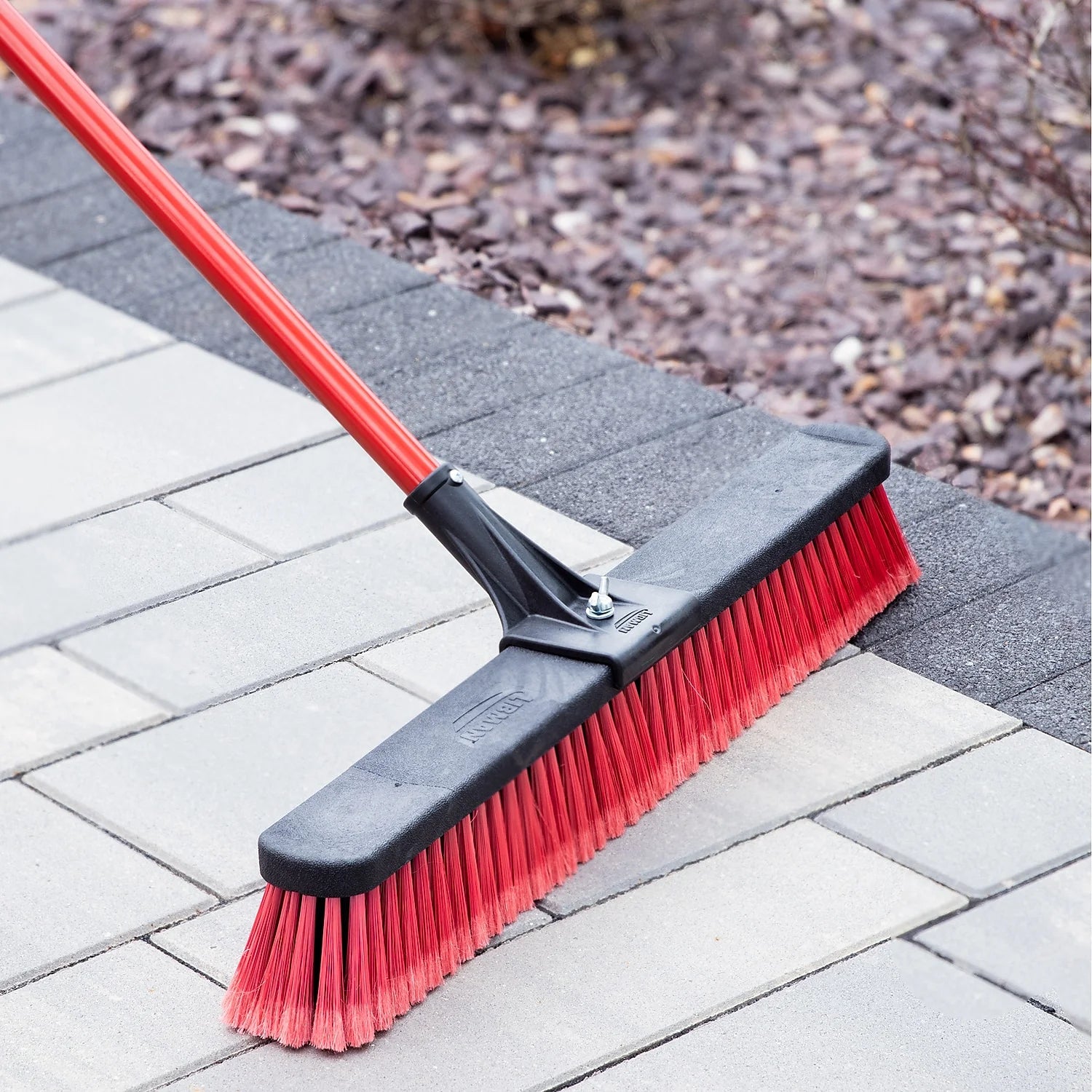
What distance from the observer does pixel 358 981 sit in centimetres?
258

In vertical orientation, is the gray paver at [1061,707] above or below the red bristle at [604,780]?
below

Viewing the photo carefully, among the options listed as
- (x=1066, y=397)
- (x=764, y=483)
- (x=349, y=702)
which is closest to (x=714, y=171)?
(x=1066, y=397)

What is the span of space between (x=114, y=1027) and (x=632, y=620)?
970 millimetres

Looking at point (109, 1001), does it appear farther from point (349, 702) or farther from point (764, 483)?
point (764, 483)

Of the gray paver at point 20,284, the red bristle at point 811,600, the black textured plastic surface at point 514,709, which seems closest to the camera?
the black textured plastic surface at point 514,709

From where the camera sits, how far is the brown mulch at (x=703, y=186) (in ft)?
15.6

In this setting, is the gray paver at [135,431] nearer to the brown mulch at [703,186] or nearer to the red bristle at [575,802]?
the brown mulch at [703,186]

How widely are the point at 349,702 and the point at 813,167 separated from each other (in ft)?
10.5

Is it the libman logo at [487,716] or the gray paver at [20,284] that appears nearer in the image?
the libman logo at [487,716]

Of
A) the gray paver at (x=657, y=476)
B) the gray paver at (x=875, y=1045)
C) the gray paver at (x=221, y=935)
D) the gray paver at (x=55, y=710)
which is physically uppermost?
the gray paver at (x=657, y=476)

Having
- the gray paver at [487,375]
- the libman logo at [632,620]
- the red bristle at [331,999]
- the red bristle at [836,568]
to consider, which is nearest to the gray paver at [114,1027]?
the red bristle at [331,999]

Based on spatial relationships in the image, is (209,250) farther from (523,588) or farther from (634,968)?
(634,968)

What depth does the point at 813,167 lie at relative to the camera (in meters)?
5.88

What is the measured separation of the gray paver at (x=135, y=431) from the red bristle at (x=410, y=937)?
158 centimetres
